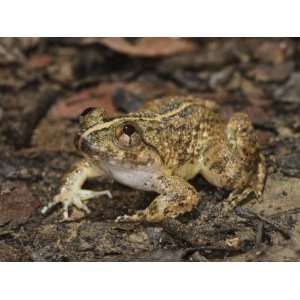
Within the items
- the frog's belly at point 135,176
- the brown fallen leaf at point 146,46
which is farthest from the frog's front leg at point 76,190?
the brown fallen leaf at point 146,46

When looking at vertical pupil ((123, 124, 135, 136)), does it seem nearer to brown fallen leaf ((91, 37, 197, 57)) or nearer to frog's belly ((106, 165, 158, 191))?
frog's belly ((106, 165, 158, 191))

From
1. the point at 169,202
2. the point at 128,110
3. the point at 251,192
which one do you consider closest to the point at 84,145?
the point at 169,202

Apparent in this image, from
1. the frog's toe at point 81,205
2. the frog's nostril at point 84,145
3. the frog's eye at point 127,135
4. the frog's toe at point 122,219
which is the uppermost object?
the frog's eye at point 127,135

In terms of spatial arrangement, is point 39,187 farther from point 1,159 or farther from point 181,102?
point 181,102

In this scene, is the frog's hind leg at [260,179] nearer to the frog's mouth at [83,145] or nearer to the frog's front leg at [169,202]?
the frog's front leg at [169,202]

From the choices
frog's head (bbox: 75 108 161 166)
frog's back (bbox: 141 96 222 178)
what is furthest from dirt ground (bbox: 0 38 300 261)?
frog's head (bbox: 75 108 161 166)

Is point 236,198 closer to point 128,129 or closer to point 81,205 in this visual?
point 128,129

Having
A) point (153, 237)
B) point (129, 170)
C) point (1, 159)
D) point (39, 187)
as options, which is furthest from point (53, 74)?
point (153, 237)
